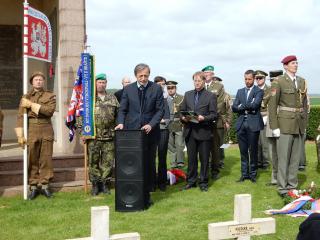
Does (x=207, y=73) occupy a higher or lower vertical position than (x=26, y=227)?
higher

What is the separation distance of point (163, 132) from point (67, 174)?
6.04ft

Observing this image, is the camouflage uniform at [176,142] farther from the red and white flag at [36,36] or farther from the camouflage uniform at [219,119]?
the red and white flag at [36,36]

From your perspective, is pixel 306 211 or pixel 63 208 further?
pixel 63 208

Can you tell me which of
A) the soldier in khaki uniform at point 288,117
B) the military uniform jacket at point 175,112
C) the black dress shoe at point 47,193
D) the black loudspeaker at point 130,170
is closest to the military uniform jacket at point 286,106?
the soldier in khaki uniform at point 288,117

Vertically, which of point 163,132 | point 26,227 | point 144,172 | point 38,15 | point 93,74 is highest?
point 38,15

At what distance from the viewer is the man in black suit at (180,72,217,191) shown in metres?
7.49

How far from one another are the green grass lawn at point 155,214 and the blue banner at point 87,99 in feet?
3.52

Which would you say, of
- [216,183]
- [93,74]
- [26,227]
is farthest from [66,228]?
[216,183]

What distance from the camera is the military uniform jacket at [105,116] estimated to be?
7223mm

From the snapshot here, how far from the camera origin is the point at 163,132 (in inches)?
314

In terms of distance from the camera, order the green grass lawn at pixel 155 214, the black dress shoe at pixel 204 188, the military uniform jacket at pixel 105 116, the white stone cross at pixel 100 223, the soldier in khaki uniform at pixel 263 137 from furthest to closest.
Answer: the soldier in khaki uniform at pixel 263 137, the black dress shoe at pixel 204 188, the military uniform jacket at pixel 105 116, the green grass lawn at pixel 155 214, the white stone cross at pixel 100 223

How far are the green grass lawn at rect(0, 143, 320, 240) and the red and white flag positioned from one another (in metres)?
2.37

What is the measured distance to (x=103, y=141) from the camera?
7.28 metres

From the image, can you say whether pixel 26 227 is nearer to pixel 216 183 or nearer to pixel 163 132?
pixel 163 132
